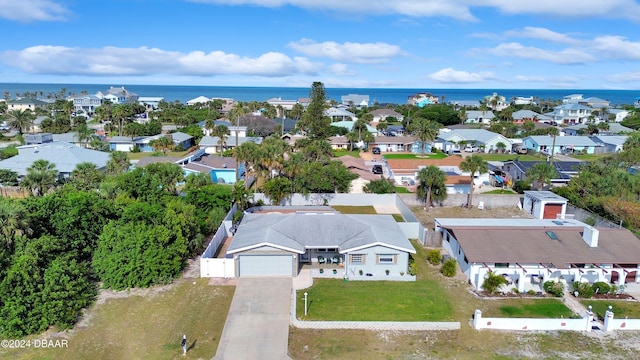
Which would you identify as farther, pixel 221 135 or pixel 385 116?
pixel 385 116

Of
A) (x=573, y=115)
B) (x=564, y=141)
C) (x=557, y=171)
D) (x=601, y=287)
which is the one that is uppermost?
(x=573, y=115)

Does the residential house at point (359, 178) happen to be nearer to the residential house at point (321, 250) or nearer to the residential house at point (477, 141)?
the residential house at point (321, 250)

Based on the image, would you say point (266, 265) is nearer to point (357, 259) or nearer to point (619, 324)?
point (357, 259)

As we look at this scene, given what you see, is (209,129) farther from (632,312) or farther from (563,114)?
(563,114)

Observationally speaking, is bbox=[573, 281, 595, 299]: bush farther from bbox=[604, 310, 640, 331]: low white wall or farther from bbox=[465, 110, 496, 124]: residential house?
bbox=[465, 110, 496, 124]: residential house

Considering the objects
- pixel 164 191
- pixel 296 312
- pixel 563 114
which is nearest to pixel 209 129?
pixel 164 191

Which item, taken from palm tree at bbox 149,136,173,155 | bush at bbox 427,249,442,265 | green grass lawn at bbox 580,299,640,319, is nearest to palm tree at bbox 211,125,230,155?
palm tree at bbox 149,136,173,155

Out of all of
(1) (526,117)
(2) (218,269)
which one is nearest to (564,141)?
(1) (526,117)
